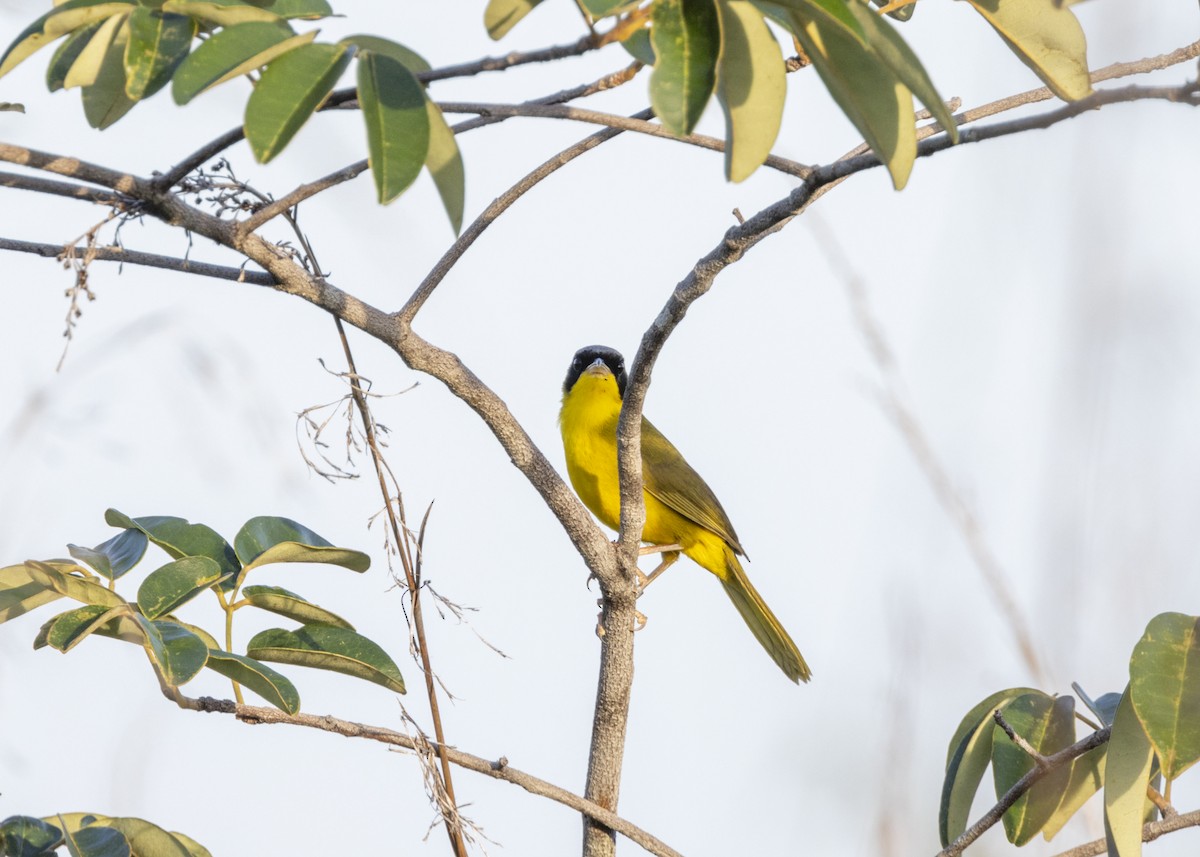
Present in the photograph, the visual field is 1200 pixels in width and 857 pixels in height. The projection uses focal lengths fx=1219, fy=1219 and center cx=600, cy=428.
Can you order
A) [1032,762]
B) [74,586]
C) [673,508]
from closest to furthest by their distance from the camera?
[74,586] < [1032,762] < [673,508]

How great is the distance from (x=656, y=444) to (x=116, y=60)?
14.0ft

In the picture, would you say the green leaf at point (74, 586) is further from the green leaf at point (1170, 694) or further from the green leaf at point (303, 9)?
the green leaf at point (1170, 694)

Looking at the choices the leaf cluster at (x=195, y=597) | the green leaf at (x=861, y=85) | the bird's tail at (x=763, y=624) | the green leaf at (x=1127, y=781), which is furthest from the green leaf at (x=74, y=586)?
the bird's tail at (x=763, y=624)

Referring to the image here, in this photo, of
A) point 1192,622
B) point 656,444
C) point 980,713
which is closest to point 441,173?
point 1192,622

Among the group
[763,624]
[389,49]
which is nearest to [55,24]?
[389,49]

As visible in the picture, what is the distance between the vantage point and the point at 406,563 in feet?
6.73

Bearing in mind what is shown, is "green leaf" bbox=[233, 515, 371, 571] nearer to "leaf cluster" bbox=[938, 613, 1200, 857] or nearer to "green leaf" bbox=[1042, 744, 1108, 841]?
"leaf cluster" bbox=[938, 613, 1200, 857]

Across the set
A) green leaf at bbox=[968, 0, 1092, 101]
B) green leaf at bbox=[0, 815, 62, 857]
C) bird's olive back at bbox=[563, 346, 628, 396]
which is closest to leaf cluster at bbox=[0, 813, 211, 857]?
green leaf at bbox=[0, 815, 62, 857]

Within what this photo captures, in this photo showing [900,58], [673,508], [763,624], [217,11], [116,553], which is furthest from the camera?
[763,624]

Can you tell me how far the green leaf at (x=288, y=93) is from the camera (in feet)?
4.04

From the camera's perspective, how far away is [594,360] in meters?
6.11

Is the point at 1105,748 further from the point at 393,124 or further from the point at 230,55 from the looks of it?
the point at 230,55

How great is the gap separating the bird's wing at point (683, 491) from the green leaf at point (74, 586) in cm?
356

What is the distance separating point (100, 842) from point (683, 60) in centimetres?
118
